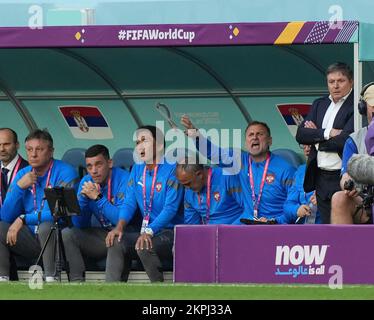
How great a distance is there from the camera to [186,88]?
1617cm

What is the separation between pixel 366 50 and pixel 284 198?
77.9 inches

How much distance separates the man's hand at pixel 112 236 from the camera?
1438cm

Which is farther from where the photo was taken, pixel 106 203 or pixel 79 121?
pixel 79 121

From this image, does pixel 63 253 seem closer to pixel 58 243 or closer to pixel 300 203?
pixel 58 243

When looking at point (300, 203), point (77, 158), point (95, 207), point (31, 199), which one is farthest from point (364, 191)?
point (77, 158)

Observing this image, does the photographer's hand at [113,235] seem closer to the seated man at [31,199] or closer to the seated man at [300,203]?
the seated man at [31,199]

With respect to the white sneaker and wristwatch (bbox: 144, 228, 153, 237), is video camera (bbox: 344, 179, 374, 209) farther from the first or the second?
the white sneaker

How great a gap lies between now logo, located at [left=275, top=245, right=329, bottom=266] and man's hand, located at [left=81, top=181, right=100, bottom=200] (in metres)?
3.07

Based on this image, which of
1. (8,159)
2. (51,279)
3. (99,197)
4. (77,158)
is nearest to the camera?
(51,279)

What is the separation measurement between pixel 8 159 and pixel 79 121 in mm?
1251

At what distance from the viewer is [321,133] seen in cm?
1362

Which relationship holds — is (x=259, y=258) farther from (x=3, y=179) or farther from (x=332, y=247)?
(x=3, y=179)

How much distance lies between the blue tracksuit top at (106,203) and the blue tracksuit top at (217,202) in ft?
2.36
